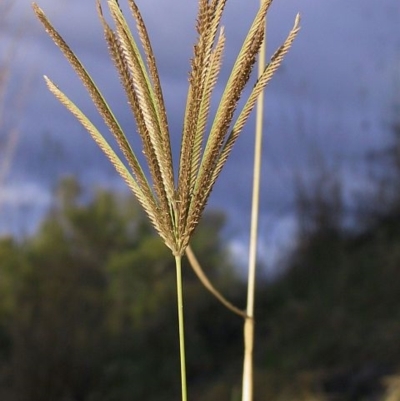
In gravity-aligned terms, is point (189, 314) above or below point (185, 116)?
below

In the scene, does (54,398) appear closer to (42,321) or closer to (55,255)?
(42,321)

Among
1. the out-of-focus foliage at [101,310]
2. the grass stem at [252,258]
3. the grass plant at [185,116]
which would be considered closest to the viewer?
the grass plant at [185,116]

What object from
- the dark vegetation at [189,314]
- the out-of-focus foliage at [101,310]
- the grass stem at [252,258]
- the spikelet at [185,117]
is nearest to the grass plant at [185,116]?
the spikelet at [185,117]

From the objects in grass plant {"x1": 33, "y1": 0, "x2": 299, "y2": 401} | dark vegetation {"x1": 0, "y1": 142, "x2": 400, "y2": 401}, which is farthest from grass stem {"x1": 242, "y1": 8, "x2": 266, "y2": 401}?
dark vegetation {"x1": 0, "y1": 142, "x2": 400, "y2": 401}

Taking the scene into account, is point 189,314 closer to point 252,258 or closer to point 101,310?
point 101,310

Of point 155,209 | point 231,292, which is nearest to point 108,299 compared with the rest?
point 231,292

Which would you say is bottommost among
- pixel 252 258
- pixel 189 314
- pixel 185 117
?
pixel 189 314

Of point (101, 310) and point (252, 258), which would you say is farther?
point (101, 310)

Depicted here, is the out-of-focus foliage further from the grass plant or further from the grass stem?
the grass plant

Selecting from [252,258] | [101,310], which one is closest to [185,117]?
[252,258]

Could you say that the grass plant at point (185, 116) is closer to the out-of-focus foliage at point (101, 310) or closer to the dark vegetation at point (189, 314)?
the dark vegetation at point (189, 314)
